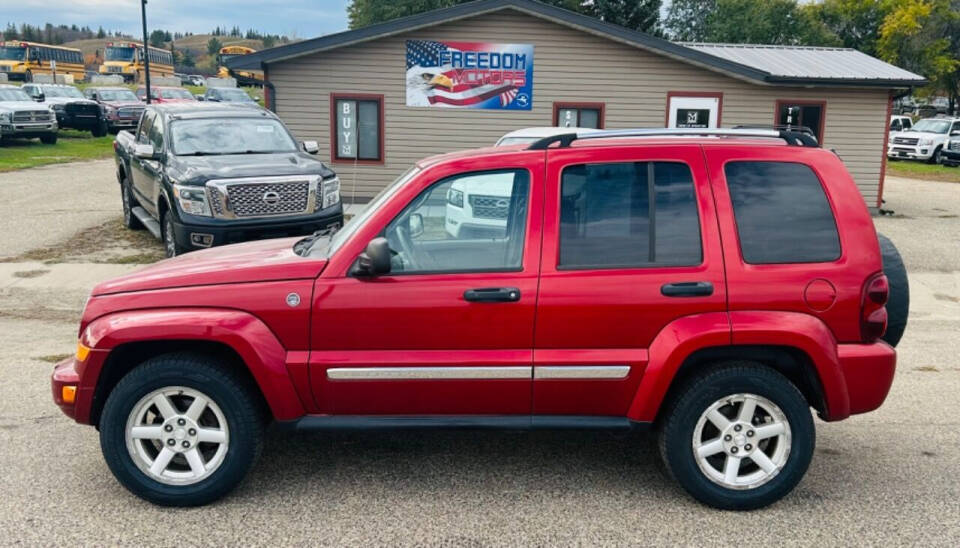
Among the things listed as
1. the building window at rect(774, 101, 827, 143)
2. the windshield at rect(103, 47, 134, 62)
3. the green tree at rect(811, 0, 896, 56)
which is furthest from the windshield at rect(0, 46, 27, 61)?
the green tree at rect(811, 0, 896, 56)

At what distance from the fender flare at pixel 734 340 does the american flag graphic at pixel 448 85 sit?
43.8 feet

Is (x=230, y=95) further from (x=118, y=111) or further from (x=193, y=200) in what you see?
(x=193, y=200)

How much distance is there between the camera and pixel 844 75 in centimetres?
1673

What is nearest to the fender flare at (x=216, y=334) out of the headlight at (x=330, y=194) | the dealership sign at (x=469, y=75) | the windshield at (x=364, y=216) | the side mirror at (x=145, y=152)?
the windshield at (x=364, y=216)

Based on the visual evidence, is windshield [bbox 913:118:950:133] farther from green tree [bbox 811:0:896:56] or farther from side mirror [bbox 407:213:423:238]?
side mirror [bbox 407:213:423:238]

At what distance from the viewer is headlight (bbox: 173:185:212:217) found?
918cm

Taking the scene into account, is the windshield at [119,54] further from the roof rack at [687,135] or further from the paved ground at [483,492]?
the roof rack at [687,135]

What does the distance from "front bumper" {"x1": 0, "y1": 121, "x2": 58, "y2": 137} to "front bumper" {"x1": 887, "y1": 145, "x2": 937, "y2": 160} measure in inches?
1192

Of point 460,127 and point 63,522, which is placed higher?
point 460,127

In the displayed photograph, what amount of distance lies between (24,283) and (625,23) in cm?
3390

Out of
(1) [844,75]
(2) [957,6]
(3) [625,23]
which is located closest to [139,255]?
(1) [844,75]

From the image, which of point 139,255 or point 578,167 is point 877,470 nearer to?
point 578,167

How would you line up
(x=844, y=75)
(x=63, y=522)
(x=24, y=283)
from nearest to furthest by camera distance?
1. (x=63, y=522)
2. (x=24, y=283)
3. (x=844, y=75)

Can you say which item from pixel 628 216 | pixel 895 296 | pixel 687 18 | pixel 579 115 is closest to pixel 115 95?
pixel 579 115
